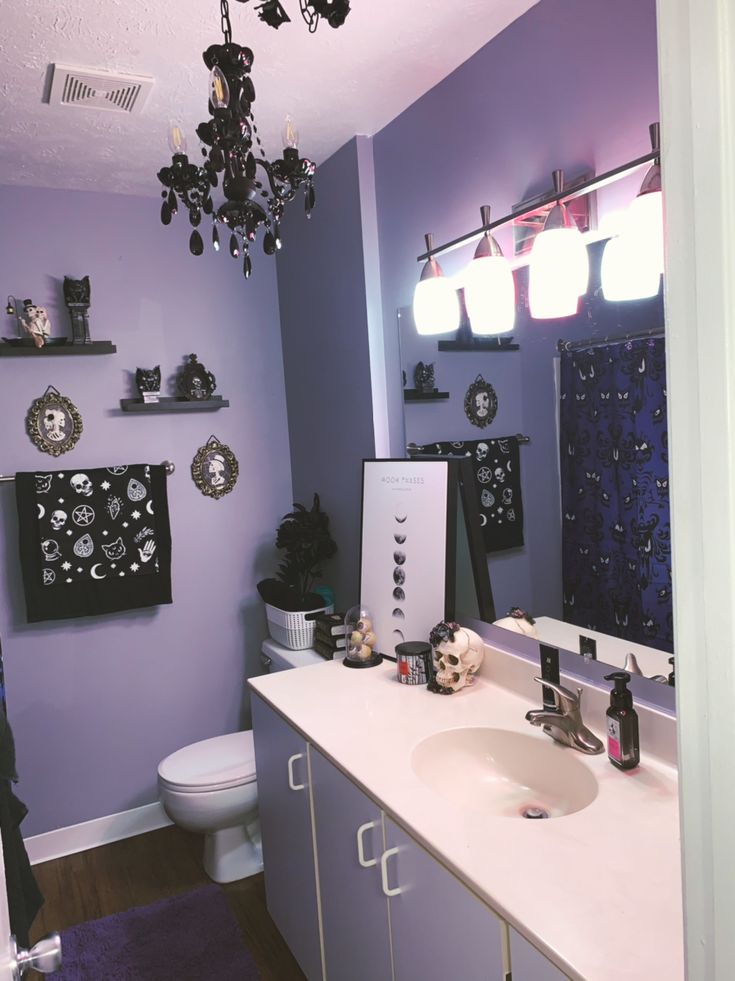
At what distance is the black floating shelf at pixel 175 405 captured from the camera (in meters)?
2.95

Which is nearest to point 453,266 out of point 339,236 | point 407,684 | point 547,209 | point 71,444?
point 547,209

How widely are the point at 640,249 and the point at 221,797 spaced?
2.07 m

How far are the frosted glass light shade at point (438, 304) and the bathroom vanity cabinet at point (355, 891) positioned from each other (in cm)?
119

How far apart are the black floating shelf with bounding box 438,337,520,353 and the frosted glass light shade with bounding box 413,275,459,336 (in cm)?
4

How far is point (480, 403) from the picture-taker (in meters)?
2.08

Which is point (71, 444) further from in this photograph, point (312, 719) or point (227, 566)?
point (312, 719)

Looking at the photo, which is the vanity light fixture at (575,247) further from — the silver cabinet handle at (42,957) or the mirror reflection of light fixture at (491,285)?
the silver cabinet handle at (42,957)

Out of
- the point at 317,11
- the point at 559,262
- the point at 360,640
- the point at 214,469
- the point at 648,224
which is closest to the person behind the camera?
the point at 317,11

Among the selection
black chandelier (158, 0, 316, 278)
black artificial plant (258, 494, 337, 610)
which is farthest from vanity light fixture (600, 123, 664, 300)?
black artificial plant (258, 494, 337, 610)

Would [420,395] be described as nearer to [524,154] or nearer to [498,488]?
[498,488]

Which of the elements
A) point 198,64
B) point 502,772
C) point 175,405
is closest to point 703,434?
point 502,772

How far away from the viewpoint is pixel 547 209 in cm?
180

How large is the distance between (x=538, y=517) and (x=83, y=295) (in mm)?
1947

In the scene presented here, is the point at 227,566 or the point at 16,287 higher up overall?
the point at 16,287
